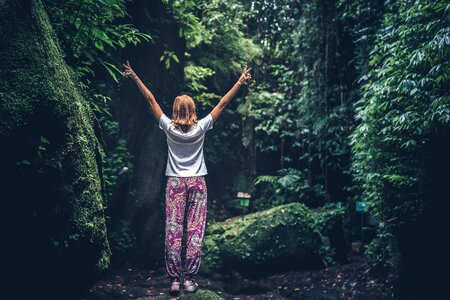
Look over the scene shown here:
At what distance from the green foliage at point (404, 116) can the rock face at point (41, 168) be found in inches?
171

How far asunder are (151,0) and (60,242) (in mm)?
6204

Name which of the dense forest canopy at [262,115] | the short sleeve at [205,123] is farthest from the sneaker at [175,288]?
the short sleeve at [205,123]

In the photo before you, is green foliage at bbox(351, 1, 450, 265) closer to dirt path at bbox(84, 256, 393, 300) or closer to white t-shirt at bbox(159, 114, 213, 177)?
dirt path at bbox(84, 256, 393, 300)

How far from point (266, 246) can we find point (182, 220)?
4.23 metres

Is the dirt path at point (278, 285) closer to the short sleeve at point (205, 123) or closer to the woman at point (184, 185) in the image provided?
the woman at point (184, 185)

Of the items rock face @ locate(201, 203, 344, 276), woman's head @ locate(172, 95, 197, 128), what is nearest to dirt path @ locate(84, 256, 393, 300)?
rock face @ locate(201, 203, 344, 276)

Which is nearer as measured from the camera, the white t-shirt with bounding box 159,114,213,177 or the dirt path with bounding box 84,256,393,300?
the white t-shirt with bounding box 159,114,213,177

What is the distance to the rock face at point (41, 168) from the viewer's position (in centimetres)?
291

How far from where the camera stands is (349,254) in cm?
1008

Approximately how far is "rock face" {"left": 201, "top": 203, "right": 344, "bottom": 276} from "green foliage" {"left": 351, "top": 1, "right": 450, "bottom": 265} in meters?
1.63

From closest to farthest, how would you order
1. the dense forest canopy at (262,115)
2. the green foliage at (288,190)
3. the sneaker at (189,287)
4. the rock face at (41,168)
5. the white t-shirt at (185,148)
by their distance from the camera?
the rock face at (41,168)
the dense forest canopy at (262,115)
the sneaker at (189,287)
the white t-shirt at (185,148)
the green foliage at (288,190)

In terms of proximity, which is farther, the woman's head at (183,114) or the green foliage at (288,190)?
the green foliage at (288,190)

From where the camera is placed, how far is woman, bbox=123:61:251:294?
14.8ft

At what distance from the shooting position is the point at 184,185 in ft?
15.1
